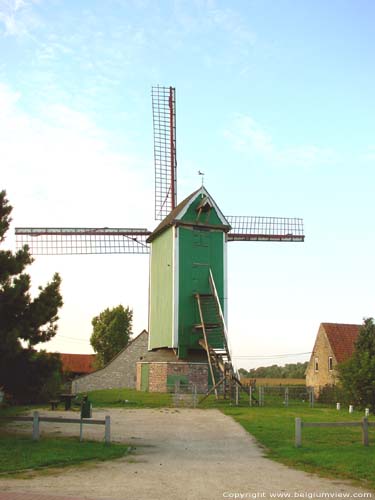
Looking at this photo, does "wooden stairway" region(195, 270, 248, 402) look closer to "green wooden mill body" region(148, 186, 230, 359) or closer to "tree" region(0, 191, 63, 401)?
"green wooden mill body" region(148, 186, 230, 359)

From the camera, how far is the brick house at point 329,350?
1672 inches

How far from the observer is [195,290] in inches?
1399

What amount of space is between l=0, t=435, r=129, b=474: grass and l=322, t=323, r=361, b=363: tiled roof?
2896cm

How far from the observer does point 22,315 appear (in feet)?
58.5

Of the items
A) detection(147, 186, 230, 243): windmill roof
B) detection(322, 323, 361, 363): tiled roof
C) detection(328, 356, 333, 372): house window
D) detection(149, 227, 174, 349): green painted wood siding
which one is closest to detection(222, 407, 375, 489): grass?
detection(149, 227, 174, 349): green painted wood siding

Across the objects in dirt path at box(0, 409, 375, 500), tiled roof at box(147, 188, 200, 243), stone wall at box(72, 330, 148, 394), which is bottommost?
dirt path at box(0, 409, 375, 500)

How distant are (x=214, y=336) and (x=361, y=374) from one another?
8912mm

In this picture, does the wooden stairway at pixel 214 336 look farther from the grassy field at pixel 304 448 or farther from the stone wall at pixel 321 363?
the stone wall at pixel 321 363

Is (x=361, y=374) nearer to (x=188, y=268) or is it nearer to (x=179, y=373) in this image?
(x=179, y=373)

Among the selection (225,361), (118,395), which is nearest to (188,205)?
(225,361)

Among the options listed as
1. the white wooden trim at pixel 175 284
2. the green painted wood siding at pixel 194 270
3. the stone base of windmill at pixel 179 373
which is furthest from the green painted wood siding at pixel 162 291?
the stone base of windmill at pixel 179 373

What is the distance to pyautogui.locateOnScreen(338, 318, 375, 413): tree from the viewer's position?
29034 millimetres

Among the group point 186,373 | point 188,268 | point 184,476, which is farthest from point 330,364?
point 184,476

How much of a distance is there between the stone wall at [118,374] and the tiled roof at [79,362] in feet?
80.7
